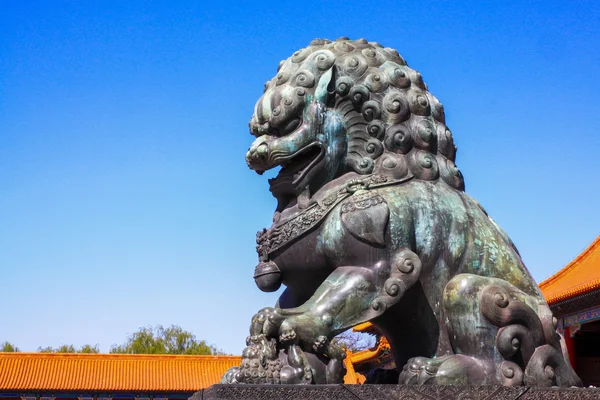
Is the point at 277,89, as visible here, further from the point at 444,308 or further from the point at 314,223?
the point at 444,308

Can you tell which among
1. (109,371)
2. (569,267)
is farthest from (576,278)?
(109,371)

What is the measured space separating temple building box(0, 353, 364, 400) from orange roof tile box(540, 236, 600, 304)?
31.4 feet

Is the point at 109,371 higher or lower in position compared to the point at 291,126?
higher

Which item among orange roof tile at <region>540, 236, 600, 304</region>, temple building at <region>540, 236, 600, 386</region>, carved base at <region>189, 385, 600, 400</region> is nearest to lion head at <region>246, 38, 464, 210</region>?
carved base at <region>189, 385, 600, 400</region>

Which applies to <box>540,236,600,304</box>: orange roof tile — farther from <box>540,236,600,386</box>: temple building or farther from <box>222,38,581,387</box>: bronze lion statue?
<box>222,38,581,387</box>: bronze lion statue

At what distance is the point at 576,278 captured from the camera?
70.7ft

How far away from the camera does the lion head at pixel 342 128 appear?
456 centimetres

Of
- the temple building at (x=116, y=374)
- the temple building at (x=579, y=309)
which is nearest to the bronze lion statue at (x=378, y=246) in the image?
the temple building at (x=579, y=309)

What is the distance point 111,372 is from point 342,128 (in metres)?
28.6

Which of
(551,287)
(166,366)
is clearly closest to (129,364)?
(166,366)

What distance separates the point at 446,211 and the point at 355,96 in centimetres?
85

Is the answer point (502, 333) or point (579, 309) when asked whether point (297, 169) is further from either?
point (579, 309)

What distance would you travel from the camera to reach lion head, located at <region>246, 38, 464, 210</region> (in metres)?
4.56

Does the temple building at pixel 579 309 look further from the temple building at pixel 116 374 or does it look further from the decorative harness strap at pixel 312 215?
the decorative harness strap at pixel 312 215
